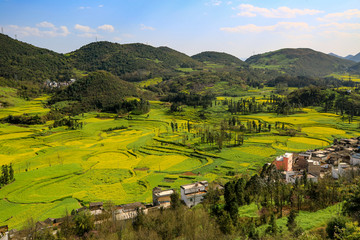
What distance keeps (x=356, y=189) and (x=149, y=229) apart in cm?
2212

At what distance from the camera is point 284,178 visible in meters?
42.5

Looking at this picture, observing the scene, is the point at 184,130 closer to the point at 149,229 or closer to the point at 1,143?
the point at 1,143

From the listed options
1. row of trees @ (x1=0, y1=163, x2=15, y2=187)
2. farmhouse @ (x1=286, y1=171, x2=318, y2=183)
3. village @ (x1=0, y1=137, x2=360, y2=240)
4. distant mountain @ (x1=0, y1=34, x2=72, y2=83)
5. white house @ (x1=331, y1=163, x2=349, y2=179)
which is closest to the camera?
village @ (x1=0, y1=137, x2=360, y2=240)

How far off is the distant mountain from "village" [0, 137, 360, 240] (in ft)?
500

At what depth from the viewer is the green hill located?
122 metres

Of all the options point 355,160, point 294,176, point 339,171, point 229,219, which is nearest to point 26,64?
point 294,176

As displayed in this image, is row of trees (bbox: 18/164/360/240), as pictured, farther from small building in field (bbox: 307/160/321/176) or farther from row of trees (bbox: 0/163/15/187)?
row of trees (bbox: 0/163/15/187)

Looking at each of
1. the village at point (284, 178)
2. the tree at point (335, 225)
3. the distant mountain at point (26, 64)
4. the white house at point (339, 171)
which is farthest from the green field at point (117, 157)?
the distant mountain at point (26, 64)

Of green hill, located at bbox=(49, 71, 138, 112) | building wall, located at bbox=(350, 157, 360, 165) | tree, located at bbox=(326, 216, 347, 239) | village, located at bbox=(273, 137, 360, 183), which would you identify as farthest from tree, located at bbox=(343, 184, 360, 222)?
green hill, located at bbox=(49, 71, 138, 112)

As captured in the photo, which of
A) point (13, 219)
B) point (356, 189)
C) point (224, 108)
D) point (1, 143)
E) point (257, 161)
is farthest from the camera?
point (224, 108)

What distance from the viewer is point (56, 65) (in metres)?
196

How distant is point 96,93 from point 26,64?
272 feet

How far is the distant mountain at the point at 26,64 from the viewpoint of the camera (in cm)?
15862

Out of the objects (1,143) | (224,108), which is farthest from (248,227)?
(224,108)
